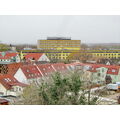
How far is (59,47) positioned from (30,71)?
22.8 inches

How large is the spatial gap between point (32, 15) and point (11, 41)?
0.51m

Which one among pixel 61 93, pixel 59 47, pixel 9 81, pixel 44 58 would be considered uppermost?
pixel 59 47

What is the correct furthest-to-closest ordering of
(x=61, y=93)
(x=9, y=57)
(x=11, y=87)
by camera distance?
(x=9, y=57) < (x=11, y=87) < (x=61, y=93)

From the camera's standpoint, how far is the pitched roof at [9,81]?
3309 mm

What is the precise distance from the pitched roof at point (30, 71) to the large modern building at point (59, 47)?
0.99ft

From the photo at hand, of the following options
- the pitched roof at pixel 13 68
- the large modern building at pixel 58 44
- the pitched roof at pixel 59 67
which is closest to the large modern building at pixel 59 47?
the large modern building at pixel 58 44

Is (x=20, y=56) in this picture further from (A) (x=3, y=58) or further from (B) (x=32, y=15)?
(B) (x=32, y=15)

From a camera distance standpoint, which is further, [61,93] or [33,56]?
[33,56]

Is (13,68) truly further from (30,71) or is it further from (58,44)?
(58,44)

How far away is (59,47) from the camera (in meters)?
3.48

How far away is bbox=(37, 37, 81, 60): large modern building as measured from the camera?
3397 mm

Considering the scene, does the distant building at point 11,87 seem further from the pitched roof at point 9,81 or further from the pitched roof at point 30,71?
the pitched roof at point 30,71

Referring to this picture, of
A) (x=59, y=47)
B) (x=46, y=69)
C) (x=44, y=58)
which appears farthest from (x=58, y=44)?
(x=46, y=69)
